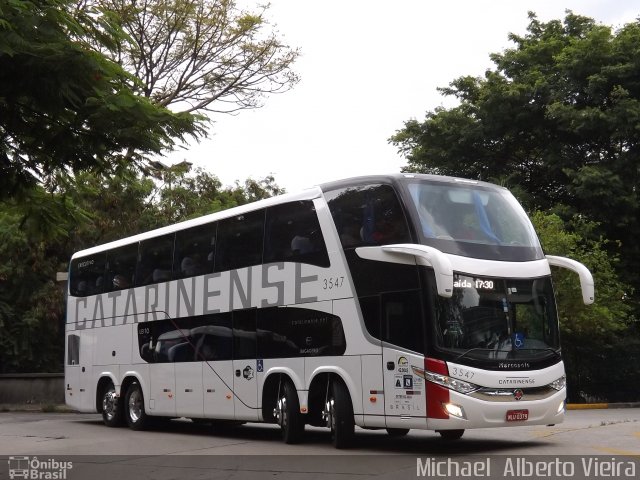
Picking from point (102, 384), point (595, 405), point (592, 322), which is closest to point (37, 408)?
point (102, 384)

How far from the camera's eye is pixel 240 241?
16.5m

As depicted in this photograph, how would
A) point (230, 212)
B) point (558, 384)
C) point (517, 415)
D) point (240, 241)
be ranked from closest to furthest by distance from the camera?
point (517, 415) < point (558, 384) < point (240, 241) < point (230, 212)

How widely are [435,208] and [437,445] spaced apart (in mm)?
3743

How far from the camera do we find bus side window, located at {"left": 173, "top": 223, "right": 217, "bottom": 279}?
56.9 ft

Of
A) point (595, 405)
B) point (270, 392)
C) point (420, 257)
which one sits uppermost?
point (420, 257)

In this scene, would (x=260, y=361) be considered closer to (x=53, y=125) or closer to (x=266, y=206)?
(x=266, y=206)

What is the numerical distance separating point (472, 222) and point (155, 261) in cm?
805

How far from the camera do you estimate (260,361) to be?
1578 cm

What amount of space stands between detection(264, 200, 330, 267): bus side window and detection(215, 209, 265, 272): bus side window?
301 mm

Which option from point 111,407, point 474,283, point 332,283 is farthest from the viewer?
point 111,407

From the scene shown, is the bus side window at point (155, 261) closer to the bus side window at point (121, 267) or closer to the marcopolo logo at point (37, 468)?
the bus side window at point (121, 267)

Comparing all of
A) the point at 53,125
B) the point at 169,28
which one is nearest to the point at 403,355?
the point at 53,125

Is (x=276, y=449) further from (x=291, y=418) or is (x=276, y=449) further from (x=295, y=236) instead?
(x=295, y=236)

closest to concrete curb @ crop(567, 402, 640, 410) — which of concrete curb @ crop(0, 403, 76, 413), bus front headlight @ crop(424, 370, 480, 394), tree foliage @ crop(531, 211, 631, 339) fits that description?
tree foliage @ crop(531, 211, 631, 339)
